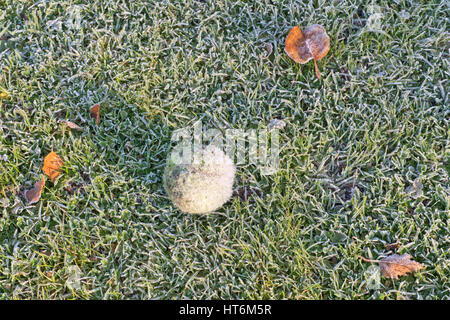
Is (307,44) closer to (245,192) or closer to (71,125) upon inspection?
(245,192)

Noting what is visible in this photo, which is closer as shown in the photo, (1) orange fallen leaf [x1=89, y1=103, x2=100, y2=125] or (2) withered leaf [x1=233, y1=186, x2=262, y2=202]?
(2) withered leaf [x1=233, y1=186, x2=262, y2=202]

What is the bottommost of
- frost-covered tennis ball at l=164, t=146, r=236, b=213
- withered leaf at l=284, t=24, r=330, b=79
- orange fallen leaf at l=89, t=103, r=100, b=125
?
frost-covered tennis ball at l=164, t=146, r=236, b=213

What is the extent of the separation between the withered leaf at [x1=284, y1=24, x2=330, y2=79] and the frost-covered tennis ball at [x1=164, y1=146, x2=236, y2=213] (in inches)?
35.0

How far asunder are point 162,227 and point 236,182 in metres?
0.50

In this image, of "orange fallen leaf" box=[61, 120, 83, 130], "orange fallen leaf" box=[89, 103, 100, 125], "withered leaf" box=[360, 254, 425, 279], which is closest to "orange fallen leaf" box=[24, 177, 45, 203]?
"orange fallen leaf" box=[61, 120, 83, 130]

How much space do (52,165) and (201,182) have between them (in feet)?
3.17

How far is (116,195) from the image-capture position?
9.01 ft

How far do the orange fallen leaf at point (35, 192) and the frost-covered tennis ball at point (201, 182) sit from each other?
2.47ft

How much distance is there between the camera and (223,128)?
289 cm

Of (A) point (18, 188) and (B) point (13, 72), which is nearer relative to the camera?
(A) point (18, 188)

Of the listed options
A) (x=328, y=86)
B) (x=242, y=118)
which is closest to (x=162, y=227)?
(x=242, y=118)

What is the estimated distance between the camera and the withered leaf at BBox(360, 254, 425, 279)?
242cm

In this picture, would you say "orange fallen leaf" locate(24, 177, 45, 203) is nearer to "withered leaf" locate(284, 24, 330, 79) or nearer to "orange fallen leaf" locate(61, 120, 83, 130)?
"orange fallen leaf" locate(61, 120, 83, 130)
